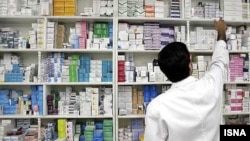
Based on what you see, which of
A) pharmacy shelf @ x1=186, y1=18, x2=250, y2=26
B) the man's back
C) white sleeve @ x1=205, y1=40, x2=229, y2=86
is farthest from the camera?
pharmacy shelf @ x1=186, y1=18, x2=250, y2=26

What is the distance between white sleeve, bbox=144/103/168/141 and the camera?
116 cm

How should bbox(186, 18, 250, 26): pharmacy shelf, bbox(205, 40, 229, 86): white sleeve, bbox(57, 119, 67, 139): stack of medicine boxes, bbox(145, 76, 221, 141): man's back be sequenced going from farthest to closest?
bbox(186, 18, 250, 26): pharmacy shelf → bbox(57, 119, 67, 139): stack of medicine boxes → bbox(205, 40, 229, 86): white sleeve → bbox(145, 76, 221, 141): man's back

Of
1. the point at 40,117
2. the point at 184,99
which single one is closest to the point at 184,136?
the point at 184,99

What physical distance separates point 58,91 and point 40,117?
48 centimetres

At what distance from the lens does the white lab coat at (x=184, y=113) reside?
1160 millimetres

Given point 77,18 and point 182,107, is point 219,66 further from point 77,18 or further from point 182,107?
point 77,18

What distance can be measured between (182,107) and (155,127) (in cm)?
15

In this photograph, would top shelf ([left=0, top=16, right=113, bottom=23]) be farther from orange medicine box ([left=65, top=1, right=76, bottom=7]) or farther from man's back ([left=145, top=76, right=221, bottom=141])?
man's back ([left=145, top=76, right=221, bottom=141])

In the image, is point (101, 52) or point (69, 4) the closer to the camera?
point (69, 4)

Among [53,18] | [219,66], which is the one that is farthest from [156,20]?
[219,66]

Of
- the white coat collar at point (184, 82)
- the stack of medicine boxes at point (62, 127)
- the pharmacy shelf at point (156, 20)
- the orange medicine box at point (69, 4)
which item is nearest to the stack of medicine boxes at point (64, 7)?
the orange medicine box at point (69, 4)

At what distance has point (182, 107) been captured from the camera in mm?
1167

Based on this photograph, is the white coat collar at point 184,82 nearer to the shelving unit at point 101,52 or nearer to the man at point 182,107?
the man at point 182,107

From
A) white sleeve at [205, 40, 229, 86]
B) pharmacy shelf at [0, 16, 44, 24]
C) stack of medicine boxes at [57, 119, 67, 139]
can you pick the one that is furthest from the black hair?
pharmacy shelf at [0, 16, 44, 24]
